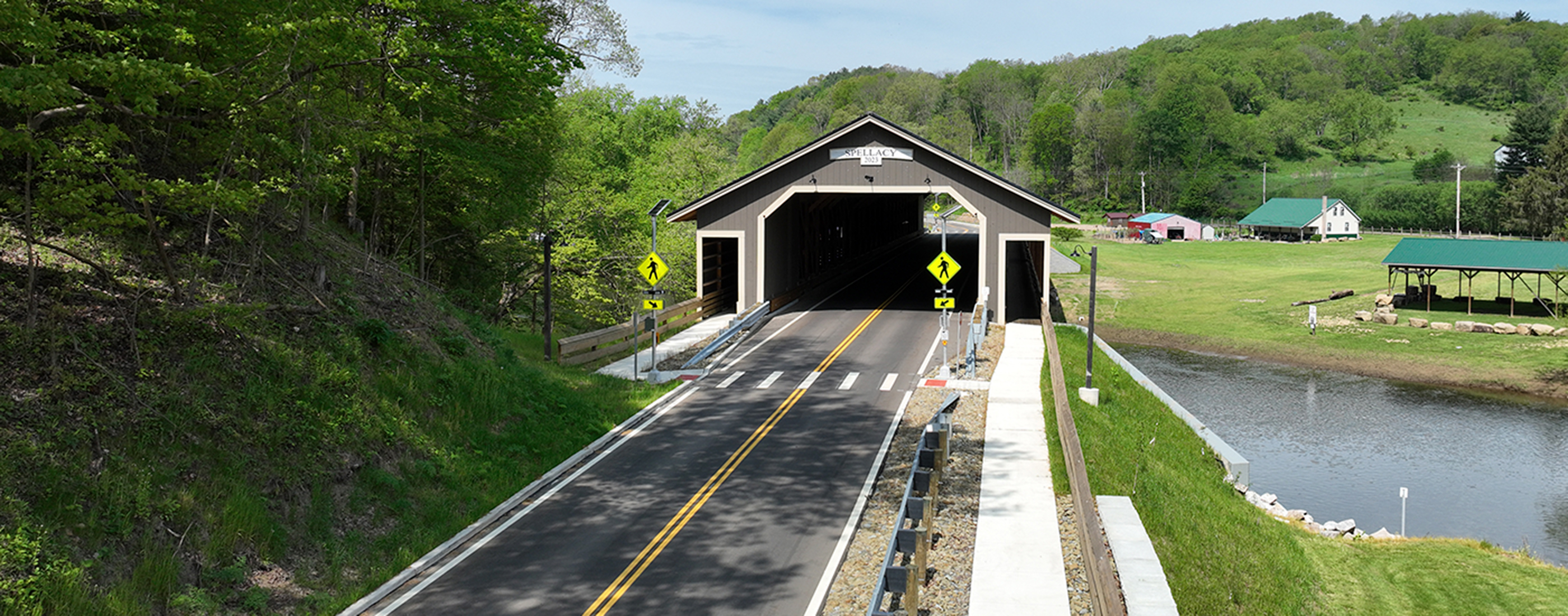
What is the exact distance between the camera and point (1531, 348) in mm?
47625

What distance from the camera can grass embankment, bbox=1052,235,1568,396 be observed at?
4641cm

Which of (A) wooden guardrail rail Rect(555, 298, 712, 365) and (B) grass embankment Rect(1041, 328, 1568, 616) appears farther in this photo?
(A) wooden guardrail rail Rect(555, 298, 712, 365)

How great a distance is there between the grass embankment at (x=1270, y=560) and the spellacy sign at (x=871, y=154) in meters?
13.5

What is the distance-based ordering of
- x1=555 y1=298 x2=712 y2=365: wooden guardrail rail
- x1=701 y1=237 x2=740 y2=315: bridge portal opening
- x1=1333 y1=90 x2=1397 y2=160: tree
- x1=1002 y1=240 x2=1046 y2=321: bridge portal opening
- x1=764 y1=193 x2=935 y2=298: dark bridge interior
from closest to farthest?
x1=555 y1=298 x2=712 y2=365: wooden guardrail rail, x1=701 y1=237 x2=740 y2=315: bridge portal opening, x1=1002 y1=240 x2=1046 y2=321: bridge portal opening, x1=764 y1=193 x2=935 y2=298: dark bridge interior, x1=1333 y1=90 x2=1397 y2=160: tree

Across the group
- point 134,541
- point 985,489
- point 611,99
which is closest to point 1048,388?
point 985,489

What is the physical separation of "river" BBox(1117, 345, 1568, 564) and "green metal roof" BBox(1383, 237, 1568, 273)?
12.1m

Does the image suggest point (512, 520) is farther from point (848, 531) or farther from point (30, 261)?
point (30, 261)

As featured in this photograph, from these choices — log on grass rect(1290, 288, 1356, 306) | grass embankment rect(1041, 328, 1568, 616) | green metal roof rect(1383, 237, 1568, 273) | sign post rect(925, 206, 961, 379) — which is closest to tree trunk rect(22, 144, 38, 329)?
grass embankment rect(1041, 328, 1568, 616)

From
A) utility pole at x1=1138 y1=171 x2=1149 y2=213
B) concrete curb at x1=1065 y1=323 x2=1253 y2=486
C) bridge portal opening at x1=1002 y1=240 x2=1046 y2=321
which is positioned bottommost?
concrete curb at x1=1065 y1=323 x2=1253 y2=486

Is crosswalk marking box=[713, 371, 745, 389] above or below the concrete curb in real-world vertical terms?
above

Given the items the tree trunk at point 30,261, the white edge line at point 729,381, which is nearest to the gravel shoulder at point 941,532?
the white edge line at point 729,381

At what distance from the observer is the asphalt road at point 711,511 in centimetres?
1388

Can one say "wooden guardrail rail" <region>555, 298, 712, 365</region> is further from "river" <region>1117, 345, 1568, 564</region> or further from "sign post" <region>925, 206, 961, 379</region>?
"river" <region>1117, 345, 1568, 564</region>

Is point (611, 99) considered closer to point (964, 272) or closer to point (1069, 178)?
point (964, 272)
